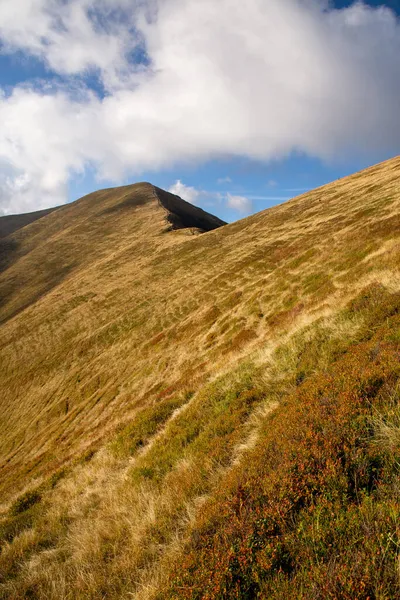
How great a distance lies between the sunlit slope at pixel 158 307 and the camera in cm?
2483

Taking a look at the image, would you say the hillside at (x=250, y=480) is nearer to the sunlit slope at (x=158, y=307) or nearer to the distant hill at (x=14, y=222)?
the sunlit slope at (x=158, y=307)

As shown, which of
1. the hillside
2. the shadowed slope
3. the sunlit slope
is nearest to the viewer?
the hillside

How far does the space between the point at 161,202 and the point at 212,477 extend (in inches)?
5691

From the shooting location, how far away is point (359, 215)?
150ft

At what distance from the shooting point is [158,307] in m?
52.5

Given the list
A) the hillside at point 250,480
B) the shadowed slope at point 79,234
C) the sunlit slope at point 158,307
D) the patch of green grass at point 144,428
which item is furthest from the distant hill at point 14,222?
the patch of green grass at point 144,428

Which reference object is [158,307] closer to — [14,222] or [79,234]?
[79,234]

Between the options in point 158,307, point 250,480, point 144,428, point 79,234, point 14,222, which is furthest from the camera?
point 14,222

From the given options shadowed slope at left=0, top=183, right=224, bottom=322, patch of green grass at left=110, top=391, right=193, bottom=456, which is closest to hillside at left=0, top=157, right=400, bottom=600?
patch of green grass at left=110, top=391, right=193, bottom=456

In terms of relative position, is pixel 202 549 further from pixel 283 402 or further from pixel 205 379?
pixel 205 379

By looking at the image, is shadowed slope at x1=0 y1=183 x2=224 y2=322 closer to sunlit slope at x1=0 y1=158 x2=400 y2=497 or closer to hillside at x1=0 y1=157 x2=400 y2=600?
sunlit slope at x1=0 y1=158 x2=400 y2=497

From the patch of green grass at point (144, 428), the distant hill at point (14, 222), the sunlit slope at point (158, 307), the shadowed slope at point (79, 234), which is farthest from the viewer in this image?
the distant hill at point (14, 222)

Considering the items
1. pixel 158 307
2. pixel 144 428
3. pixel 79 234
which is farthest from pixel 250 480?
pixel 79 234

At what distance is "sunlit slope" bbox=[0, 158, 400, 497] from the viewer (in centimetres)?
2483
